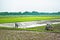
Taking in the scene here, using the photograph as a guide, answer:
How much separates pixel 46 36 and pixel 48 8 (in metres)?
0.58

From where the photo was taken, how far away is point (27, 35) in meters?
2.54

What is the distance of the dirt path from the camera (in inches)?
97.7

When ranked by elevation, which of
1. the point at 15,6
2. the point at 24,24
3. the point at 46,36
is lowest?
the point at 46,36

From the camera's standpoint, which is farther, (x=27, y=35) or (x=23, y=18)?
(x=23, y=18)

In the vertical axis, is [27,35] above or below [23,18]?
below

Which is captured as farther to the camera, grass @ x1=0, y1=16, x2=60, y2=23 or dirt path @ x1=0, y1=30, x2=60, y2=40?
grass @ x1=0, y1=16, x2=60, y2=23

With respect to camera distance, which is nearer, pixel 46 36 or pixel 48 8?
pixel 46 36

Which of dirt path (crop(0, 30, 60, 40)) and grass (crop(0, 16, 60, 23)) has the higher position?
grass (crop(0, 16, 60, 23))

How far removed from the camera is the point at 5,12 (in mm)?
2725

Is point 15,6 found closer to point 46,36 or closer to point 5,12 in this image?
point 5,12

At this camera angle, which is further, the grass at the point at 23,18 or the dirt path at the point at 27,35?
the grass at the point at 23,18

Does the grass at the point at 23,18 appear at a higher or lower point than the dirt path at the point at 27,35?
higher

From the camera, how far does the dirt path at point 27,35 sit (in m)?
2.48

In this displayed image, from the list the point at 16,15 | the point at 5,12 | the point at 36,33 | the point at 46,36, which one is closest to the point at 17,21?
the point at 16,15
